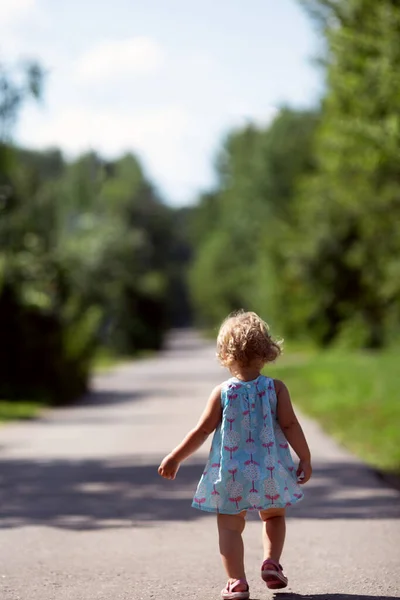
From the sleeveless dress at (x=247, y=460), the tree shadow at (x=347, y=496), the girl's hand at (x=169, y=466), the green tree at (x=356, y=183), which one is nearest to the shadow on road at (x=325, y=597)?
the sleeveless dress at (x=247, y=460)

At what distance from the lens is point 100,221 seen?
66.6 metres

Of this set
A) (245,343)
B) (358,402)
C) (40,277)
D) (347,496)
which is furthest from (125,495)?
(40,277)

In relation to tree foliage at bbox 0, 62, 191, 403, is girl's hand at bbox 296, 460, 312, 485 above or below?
below

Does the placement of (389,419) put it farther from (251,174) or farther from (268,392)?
(251,174)

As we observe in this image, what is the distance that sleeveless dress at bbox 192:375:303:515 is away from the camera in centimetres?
607

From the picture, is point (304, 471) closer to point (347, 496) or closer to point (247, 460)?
point (247, 460)

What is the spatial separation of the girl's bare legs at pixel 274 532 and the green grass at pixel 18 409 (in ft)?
56.2

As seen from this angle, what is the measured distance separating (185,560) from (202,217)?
97242 millimetres

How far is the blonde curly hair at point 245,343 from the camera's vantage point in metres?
6.13

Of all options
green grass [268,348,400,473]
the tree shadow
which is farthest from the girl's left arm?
green grass [268,348,400,473]

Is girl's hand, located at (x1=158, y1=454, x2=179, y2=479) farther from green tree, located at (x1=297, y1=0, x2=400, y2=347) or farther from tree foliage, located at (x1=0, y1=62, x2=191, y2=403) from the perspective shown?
tree foliage, located at (x1=0, y1=62, x2=191, y2=403)

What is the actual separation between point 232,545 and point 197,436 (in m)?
0.55

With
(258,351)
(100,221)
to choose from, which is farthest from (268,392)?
(100,221)

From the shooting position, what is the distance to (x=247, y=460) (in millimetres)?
6121
